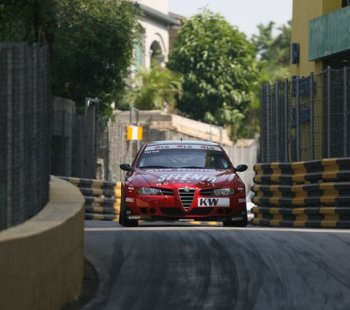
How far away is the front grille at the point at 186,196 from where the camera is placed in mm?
20109

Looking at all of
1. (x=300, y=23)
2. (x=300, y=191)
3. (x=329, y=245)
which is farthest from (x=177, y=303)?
(x=300, y=23)

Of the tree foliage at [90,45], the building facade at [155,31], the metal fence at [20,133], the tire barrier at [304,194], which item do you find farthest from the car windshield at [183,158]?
the building facade at [155,31]

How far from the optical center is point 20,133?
35.5 feet

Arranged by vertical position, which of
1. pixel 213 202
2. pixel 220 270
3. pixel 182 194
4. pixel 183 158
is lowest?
pixel 220 270

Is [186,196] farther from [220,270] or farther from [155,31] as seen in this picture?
[155,31]

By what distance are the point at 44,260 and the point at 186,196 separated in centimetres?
1015

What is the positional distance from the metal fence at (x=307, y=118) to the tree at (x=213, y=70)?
48561 mm

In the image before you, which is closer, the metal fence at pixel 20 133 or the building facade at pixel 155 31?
the metal fence at pixel 20 133

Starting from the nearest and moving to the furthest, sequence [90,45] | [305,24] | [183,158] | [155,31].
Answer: [183,158]
[305,24]
[90,45]
[155,31]

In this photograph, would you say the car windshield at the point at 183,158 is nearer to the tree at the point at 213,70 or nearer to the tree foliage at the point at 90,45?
the tree foliage at the point at 90,45

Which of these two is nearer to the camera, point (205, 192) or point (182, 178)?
point (205, 192)

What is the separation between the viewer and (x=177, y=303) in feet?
36.3

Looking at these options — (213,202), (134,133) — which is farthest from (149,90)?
(213,202)

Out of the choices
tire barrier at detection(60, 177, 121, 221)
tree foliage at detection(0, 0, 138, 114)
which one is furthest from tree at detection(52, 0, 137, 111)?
tire barrier at detection(60, 177, 121, 221)
